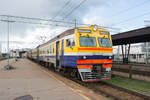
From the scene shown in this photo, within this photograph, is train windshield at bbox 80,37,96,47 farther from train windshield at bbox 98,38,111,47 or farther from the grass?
the grass

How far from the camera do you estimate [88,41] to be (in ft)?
27.9

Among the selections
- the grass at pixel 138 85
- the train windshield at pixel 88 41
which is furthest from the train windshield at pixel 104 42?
the grass at pixel 138 85

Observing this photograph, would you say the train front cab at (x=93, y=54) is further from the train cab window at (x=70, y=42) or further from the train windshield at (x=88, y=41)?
the train cab window at (x=70, y=42)

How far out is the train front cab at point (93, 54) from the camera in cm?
800

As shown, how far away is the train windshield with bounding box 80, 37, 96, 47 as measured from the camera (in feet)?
27.1

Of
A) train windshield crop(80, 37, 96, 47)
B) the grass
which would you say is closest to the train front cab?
train windshield crop(80, 37, 96, 47)

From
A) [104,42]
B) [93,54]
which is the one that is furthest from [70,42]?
[104,42]

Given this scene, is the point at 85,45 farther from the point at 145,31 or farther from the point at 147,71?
the point at 145,31

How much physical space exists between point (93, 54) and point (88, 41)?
0.85 meters

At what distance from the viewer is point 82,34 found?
8484 mm

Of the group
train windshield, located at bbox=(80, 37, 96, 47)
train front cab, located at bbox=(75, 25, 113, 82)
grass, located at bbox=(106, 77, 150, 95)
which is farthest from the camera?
train windshield, located at bbox=(80, 37, 96, 47)

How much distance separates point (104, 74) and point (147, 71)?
3257 millimetres

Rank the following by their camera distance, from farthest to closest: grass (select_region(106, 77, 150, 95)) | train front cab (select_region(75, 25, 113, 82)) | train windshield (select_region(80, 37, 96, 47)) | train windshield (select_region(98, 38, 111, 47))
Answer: train windshield (select_region(98, 38, 111, 47))
train windshield (select_region(80, 37, 96, 47))
train front cab (select_region(75, 25, 113, 82))
grass (select_region(106, 77, 150, 95))

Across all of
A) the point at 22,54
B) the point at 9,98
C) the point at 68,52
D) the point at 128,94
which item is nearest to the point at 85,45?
the point at 68,52
